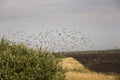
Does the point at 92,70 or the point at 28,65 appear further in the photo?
the point at 92,70

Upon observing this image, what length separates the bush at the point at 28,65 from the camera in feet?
75.9

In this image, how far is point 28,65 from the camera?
23.6 meters

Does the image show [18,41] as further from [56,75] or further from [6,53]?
[56,75]

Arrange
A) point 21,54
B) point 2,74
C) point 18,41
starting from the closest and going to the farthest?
point 2,74
point 21,54
point 18,41

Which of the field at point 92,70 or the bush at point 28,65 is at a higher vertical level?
the bush at point 28,65

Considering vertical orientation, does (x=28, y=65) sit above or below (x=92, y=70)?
above

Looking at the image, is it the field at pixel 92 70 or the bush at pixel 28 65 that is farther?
the field at pixel 92 70

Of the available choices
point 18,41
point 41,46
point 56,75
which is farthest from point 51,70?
point 18,41

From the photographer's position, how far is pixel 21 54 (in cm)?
2530

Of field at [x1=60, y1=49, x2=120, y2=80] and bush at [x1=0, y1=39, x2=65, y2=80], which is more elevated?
bush at [x1=0, y1=39, x2=65, y2=80]

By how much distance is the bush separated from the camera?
23141mm

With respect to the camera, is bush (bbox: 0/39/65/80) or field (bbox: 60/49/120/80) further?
field (bbox: 60/49/120/80)

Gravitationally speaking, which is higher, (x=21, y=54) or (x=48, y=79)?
(x=21, y=54)

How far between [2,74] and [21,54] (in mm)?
2585
